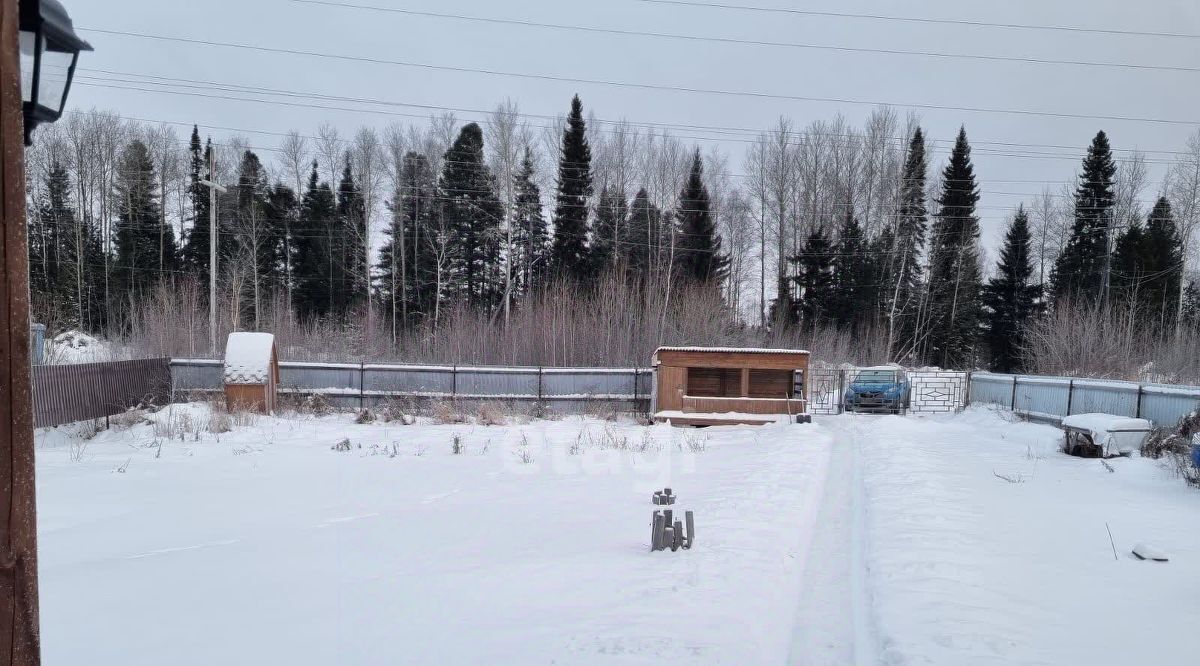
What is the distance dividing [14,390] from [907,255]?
43.9 m

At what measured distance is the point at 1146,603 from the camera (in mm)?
5066

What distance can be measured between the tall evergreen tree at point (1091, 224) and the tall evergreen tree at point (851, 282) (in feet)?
40.1

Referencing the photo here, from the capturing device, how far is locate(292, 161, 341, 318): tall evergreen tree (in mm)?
41875

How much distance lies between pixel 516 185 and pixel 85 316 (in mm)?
26753

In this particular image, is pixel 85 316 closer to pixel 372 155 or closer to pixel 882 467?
pixel 372 155

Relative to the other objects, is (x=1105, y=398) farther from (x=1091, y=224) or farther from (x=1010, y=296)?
(x=1091, y=224)

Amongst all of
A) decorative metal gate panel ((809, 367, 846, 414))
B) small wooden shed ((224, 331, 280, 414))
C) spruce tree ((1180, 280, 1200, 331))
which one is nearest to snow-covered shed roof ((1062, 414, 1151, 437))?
decorative metal gate panel ((809, 367, 846, 414))

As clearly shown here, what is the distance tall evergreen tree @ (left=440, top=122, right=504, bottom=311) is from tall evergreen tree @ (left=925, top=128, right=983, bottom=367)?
87.4ft

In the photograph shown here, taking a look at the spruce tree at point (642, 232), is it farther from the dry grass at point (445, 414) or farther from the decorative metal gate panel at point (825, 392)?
the dry grass at point (445, 414)

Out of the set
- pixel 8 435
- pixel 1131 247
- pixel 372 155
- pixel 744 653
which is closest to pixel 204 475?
pixel 744 653

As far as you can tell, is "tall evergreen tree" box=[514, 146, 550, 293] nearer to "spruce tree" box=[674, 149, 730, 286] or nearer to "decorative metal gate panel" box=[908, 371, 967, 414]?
"spruce tree" box=[674, 149, 730, 286]

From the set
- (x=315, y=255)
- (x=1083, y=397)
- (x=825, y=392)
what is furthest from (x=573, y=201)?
(x=1083, y=397)

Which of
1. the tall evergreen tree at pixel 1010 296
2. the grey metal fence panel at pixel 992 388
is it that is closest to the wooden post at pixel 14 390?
the grey metal fence panel at pixel 992 388

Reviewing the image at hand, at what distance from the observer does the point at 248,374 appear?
17141mm
